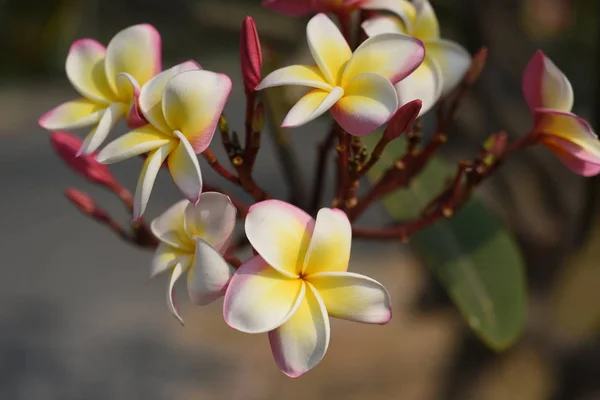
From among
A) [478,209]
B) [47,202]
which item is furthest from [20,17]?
[47,202]

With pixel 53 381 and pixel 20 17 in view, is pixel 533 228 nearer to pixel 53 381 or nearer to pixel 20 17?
pixel 20 17

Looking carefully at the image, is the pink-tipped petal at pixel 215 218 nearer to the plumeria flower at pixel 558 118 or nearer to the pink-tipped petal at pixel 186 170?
the pink-tipped petal at pixel 186 170

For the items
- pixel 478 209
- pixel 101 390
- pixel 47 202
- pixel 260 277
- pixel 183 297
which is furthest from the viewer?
pixel 47 202

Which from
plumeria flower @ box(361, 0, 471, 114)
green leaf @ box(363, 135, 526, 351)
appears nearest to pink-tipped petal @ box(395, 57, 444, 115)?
plumeria flower @ box(361, 0, 471, 114)

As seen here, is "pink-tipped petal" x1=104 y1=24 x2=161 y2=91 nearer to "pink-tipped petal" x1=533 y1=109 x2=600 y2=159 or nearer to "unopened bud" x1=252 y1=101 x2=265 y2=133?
"unopened bud" x1=252 y1=101 x2=265 y2=133

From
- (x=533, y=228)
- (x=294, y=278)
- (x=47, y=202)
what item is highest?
(x=294, y=278)

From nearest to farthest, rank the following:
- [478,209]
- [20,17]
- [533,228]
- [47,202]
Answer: [478,209]
[20,17]
[533,228]
[47,202]
